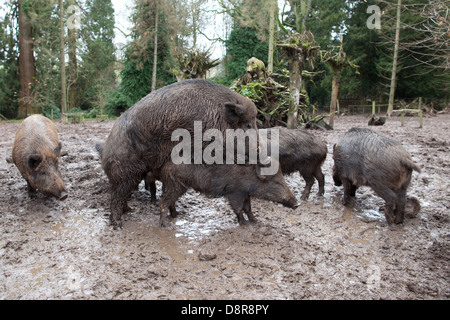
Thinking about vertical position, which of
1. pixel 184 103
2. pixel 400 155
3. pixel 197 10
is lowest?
pixel 400 155

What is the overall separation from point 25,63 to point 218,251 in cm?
2409

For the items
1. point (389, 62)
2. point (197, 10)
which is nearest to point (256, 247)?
point (197, 10)

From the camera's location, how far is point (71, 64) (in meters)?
25.9

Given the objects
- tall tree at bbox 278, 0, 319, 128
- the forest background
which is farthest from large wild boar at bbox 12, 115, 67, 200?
the forest background

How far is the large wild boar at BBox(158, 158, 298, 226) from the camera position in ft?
13.7

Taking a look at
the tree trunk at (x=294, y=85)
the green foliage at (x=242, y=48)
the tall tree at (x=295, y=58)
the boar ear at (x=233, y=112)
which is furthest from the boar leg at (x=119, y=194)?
the green foliage at (x=242, y=48)

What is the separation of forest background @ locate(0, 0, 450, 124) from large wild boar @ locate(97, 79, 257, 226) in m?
17.0

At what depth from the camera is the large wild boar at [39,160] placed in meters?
5.00

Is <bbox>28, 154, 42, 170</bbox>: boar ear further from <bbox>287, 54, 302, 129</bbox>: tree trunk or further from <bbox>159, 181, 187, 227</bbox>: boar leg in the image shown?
<bbox>287, 54, 302, 129</bbox>: tree trunk

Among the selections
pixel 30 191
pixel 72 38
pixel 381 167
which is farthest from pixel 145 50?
pixel 381 167

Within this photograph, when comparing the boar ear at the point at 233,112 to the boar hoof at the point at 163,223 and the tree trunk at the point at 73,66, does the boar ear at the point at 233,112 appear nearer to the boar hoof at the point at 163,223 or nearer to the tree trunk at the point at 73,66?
the boar hoof at the point at 163,223

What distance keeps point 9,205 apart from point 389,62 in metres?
30.4

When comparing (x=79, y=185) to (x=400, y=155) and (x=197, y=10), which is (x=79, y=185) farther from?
(x=197, y=10)
